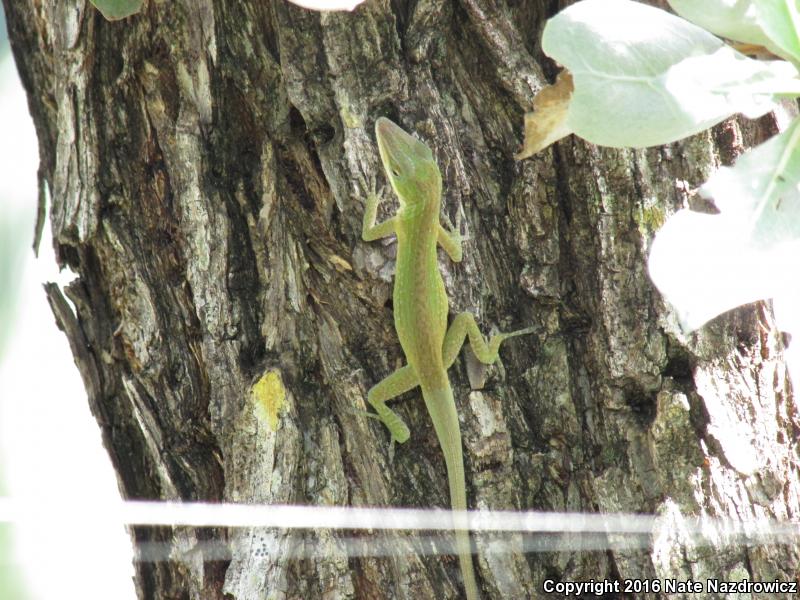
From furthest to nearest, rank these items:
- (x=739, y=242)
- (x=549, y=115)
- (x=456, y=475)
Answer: (x=456, y=475) → (x=549, y=115) → (x=739, y=242)

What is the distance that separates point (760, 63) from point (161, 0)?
5.72 ft

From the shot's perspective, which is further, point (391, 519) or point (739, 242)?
point (391, 519)

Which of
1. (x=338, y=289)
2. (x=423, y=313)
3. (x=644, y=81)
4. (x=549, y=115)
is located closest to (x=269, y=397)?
(x=338, y=289)

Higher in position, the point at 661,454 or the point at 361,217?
the point at 361,217

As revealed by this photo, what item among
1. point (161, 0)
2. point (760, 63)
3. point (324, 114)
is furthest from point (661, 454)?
point (161, 0)

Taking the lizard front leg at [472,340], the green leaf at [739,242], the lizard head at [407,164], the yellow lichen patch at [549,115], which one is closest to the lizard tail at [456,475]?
the lizard front leg at [472,340]

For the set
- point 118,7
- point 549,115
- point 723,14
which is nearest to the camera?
point 723,14

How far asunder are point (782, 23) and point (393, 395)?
145 centimetres

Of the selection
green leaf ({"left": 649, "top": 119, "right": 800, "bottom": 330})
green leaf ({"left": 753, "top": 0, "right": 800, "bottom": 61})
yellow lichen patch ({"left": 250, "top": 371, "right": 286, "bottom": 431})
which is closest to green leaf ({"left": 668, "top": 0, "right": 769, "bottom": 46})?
green leaf ({"left": 753, "top": 0, "right": 800, "bottom": 61})

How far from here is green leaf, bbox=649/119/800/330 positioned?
85 cm

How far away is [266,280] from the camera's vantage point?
2158 mm

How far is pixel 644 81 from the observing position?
0.97m

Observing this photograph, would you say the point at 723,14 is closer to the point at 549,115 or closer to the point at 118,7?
the point at 549,115

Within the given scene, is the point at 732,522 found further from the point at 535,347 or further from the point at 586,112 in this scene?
the point at 586,112
